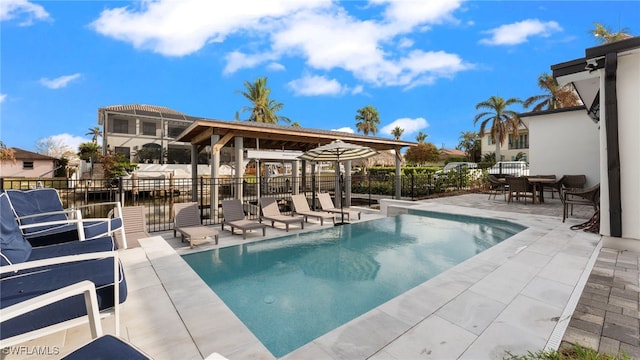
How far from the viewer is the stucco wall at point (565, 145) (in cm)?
1141

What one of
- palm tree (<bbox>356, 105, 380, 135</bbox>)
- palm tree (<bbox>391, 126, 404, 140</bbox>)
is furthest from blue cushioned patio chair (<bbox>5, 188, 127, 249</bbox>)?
palm tree (<bbox>391, 126, 404, 140</bbox>)

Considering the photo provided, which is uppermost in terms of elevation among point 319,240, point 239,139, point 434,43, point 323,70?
point 323,70

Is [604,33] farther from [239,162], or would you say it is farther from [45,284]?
[45,284]

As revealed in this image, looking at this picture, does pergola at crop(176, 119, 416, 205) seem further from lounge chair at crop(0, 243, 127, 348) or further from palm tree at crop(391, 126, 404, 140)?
palm tree at crop(391, 126, 404, 140)

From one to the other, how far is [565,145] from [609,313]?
12472 millimetres

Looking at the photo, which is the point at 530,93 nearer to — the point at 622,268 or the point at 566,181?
the point at 566,181

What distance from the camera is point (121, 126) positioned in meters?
24.5

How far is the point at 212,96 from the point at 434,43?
1281 inches

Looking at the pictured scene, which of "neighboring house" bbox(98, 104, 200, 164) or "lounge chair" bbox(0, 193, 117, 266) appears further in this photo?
"neighboring house" bbox(98, 104, 200, 164)

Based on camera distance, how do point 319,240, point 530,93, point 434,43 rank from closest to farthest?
point 319,240, point 434,43, point 530,93

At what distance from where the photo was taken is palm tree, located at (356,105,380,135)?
45.4 meters

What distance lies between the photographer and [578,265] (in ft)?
14.4

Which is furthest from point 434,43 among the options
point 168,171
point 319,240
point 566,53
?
point 168,171

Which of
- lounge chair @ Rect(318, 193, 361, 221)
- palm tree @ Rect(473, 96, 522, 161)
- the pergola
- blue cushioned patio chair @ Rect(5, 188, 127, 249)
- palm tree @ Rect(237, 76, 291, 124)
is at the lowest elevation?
lounge chair @ Rect(318, 193, 361, 221)
